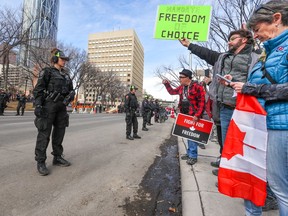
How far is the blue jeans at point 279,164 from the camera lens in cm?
148

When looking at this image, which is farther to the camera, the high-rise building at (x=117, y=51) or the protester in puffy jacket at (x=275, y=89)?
the high-rise building at (x=117, y=51)

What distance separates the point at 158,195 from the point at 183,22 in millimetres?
3042

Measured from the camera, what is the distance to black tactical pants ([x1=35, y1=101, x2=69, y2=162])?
3602mm

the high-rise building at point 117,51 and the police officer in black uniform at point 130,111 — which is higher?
the high-rise building at point 117,51

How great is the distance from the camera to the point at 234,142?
1.78 meters

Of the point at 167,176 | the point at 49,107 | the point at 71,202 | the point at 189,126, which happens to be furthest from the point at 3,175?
the point at 189,126

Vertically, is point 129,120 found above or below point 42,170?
above

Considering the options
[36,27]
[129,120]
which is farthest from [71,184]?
[36,27]

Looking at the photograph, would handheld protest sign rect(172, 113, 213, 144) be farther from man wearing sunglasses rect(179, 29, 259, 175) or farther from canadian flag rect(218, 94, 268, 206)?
canadian flag rect(218, 94, 268, 206)

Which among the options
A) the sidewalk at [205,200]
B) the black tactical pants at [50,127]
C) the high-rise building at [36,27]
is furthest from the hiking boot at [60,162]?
the high-rise building at [36,27]

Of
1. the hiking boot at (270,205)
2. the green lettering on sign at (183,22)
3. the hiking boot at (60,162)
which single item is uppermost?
the green lettering on sign at (183,22)

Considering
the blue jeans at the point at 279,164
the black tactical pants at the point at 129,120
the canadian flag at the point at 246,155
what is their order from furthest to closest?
the black tactical pants at the point at 129,120, the canadian flag at the point at 246,155, the blue jeans at the point at 279,164

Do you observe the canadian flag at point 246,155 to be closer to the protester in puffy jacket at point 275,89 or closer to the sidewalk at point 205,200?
the protester in puffy jacket at point 275,89

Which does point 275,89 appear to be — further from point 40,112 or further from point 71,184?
point 40,112
